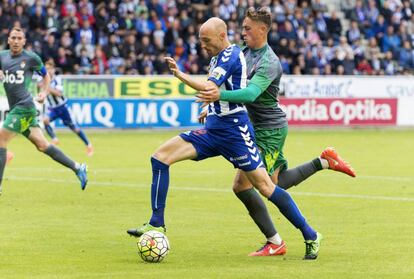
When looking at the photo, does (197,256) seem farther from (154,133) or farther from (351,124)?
(351,124)

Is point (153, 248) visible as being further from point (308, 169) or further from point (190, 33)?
point (190, 33)

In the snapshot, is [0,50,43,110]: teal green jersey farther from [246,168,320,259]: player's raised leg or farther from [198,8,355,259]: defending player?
[246,168,320,259]: player's raised leg

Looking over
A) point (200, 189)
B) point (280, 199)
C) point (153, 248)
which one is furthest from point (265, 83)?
point (200, 189)

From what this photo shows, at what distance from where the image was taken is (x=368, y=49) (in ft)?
132

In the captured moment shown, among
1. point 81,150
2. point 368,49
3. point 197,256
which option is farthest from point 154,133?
point 197,256

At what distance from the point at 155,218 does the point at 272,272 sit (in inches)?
55.6

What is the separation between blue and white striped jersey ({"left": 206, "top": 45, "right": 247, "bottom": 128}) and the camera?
9758 mm

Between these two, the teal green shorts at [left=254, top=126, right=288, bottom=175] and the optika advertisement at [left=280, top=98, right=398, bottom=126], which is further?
the optika advertisement at [left=280, top=98, right=398, bottom=126]

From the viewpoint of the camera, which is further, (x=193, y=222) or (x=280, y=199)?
(x=193, y=222)

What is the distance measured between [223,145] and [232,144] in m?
0.10

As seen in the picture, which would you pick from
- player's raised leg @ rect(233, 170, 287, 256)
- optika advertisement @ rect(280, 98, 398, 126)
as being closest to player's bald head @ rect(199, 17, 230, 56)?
player's raised leg @ rect(233, 170, 287, 256)

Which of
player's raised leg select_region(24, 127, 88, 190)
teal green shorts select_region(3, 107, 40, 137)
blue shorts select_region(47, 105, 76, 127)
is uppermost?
teal green shorts select_region(3, 107, 40, 137)

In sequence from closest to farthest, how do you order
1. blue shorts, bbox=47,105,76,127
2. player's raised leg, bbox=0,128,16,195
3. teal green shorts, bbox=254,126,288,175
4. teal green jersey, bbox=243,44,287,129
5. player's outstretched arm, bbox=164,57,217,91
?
player's outstretched arm, bbox=164,57,217,91 < teal green jersey, bbox=243,44,287,129 < teal green shorts, bbox=254,126,288,175 < player's raised leg, bbox=0,128,16,195 < blue shorts, bbox=47,105,76,127

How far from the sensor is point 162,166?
10.2 m
